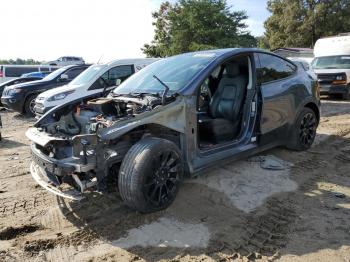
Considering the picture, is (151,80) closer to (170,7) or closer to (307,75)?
(307,75)

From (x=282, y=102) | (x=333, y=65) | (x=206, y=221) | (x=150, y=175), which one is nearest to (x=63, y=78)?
(x=282, y=102)

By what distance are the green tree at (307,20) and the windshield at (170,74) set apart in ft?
116

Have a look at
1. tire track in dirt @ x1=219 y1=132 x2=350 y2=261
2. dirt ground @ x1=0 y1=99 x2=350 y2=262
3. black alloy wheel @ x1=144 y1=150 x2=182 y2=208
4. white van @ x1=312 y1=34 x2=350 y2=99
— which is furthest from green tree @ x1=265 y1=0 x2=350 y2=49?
black alloy wheel @ x1=144 y1=150 x2=182 y2=208

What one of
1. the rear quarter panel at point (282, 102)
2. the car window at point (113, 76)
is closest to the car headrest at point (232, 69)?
the rear quarter panel at point (282, 102)

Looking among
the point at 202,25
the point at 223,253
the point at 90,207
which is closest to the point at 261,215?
the point at 223,253

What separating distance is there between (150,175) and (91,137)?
71cm

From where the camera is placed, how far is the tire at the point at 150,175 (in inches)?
152

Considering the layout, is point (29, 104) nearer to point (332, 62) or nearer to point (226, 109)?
point (226, 109)

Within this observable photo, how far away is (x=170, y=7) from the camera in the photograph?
40.3 m

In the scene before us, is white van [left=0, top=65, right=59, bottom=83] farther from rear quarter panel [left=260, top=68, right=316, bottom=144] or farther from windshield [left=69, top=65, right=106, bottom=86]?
rear quarter panel [left=260, top=68, right=316, bottom=144]

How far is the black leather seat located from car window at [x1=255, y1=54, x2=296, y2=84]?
0.80 ft

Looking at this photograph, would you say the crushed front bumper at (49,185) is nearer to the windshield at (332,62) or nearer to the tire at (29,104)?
the tire at (29,104)

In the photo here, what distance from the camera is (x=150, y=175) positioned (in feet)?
13.0

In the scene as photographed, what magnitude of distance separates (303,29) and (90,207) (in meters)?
37.5
